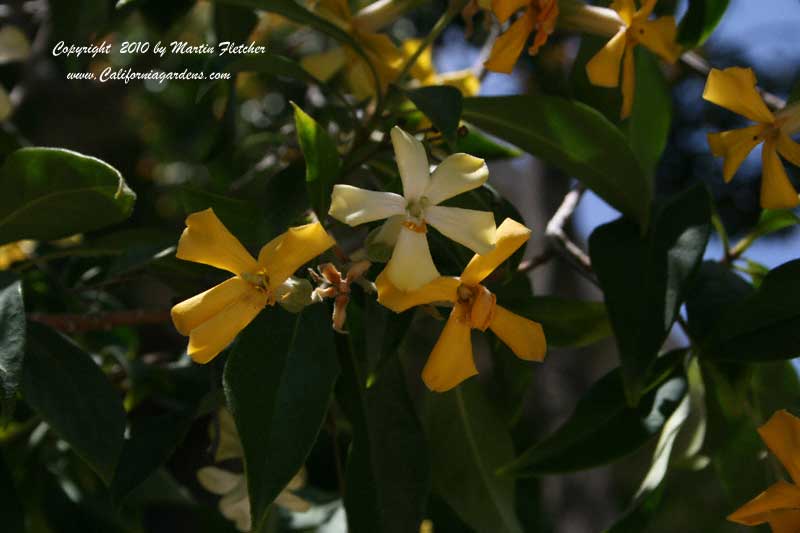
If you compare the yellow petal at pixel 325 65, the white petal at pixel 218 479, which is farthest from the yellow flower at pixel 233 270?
the yellow petal at pixel 325 65

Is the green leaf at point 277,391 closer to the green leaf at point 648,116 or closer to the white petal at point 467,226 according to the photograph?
the white petal at point 467,226

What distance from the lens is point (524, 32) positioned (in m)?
0.97

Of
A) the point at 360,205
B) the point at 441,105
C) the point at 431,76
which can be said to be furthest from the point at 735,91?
the point at 431,76

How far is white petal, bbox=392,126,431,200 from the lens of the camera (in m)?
0.80

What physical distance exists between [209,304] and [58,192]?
223 millimetres

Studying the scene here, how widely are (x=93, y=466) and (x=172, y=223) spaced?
4.08 feet

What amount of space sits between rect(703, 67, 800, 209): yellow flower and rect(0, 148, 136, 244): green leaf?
54 centimetres

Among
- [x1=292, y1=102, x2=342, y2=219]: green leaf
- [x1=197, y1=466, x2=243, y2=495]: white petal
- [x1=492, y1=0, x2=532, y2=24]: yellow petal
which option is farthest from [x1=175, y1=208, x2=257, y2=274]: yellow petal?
[x1=197, y1=466, x2=243, y2=495]: white petal

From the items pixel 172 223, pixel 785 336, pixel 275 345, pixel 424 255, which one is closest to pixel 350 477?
pixel 275 345

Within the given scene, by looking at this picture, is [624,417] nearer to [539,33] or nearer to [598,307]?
[598,307]

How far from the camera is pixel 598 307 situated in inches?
44.5

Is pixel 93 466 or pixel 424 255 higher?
pixel 424 255

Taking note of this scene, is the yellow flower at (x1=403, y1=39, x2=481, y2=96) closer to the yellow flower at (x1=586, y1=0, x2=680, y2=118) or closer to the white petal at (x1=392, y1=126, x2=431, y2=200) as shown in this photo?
the yellow flower at (x1=586, y1=0, x2=680, y2=118)

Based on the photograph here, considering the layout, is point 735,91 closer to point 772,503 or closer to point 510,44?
point 510,44
